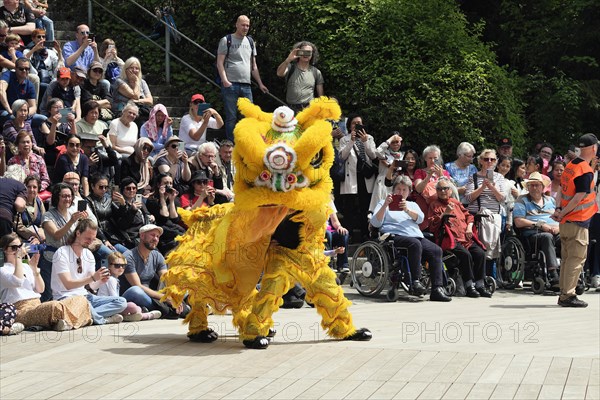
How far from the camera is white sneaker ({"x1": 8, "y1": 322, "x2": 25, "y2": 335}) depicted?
10.9 metres

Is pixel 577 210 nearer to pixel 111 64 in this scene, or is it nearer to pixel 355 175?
pixel 355 175

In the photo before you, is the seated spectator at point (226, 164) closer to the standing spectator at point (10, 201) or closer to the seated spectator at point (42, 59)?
the seated spectator at point (42, 59)

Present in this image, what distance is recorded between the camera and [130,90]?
1609cm

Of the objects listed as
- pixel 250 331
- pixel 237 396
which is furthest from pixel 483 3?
pixel 237 396

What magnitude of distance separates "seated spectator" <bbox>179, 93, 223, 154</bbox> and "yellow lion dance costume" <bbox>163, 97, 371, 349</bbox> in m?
5.20

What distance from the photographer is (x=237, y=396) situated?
817 cm

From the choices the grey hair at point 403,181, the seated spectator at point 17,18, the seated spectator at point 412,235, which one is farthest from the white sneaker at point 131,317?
the seated spectator at point 17,18

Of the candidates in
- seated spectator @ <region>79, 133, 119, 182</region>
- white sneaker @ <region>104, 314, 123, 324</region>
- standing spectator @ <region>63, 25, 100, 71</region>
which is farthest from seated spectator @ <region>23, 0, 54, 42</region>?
white sneaker @ <region>104, 314, 123, 324</region>

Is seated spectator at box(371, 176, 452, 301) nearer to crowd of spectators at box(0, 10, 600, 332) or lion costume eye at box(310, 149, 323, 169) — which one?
crowd of spectators at box(0, 10, 600, 332)

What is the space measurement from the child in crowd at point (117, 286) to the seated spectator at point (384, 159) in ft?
15.6

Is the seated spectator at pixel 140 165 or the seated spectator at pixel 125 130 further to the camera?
the seated spectator at pixel 125 130

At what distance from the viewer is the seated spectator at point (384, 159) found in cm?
1602

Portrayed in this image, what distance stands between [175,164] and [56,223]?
2626mm

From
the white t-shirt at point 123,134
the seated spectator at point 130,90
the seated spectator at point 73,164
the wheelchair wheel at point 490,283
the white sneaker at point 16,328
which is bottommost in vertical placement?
the white sneaker at point 16,328
